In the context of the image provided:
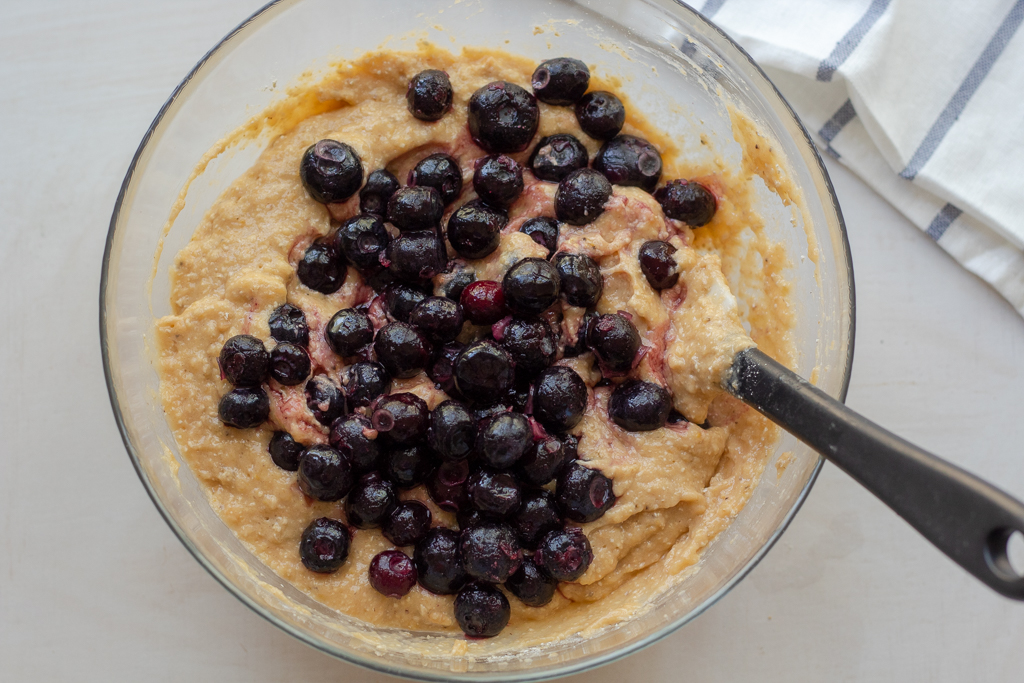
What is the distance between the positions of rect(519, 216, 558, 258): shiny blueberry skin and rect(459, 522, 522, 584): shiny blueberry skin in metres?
0.76

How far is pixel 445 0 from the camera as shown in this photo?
230cm

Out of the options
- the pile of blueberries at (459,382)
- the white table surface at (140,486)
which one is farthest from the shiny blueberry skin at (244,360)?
the white table surface at (140,486)

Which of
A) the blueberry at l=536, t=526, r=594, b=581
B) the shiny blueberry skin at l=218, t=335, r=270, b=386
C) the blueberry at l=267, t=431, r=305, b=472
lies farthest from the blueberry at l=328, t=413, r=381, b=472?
the blueberry at l=536, t=526, r=594, b=581

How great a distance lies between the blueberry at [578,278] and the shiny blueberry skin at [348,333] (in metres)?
0.55

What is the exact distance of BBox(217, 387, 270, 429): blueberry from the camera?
196 cm

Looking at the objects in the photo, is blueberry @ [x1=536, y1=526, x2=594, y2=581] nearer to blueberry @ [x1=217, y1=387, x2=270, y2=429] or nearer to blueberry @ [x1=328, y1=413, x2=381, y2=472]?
blueberry @ [x1=328, y1=413, x2=381, y2=472]

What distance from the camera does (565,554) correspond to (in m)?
1.92

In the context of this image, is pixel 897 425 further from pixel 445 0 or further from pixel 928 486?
pixel 445 0

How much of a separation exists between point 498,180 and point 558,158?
0.22m

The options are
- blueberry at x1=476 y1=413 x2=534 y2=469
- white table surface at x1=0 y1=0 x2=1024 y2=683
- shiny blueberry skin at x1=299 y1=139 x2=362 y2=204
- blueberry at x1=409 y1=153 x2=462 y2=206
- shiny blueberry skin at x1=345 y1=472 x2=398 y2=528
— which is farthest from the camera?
white table surface at x1=0 y1=0 x2=1024 y2=683

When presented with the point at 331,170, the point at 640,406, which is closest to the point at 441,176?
the point at 331,170

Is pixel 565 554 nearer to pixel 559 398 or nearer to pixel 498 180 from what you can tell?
pixel 559 398

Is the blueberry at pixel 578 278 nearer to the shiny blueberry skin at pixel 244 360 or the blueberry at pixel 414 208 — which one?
the blueberry at pixel 414 208

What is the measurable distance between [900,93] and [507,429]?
1.74 meters
